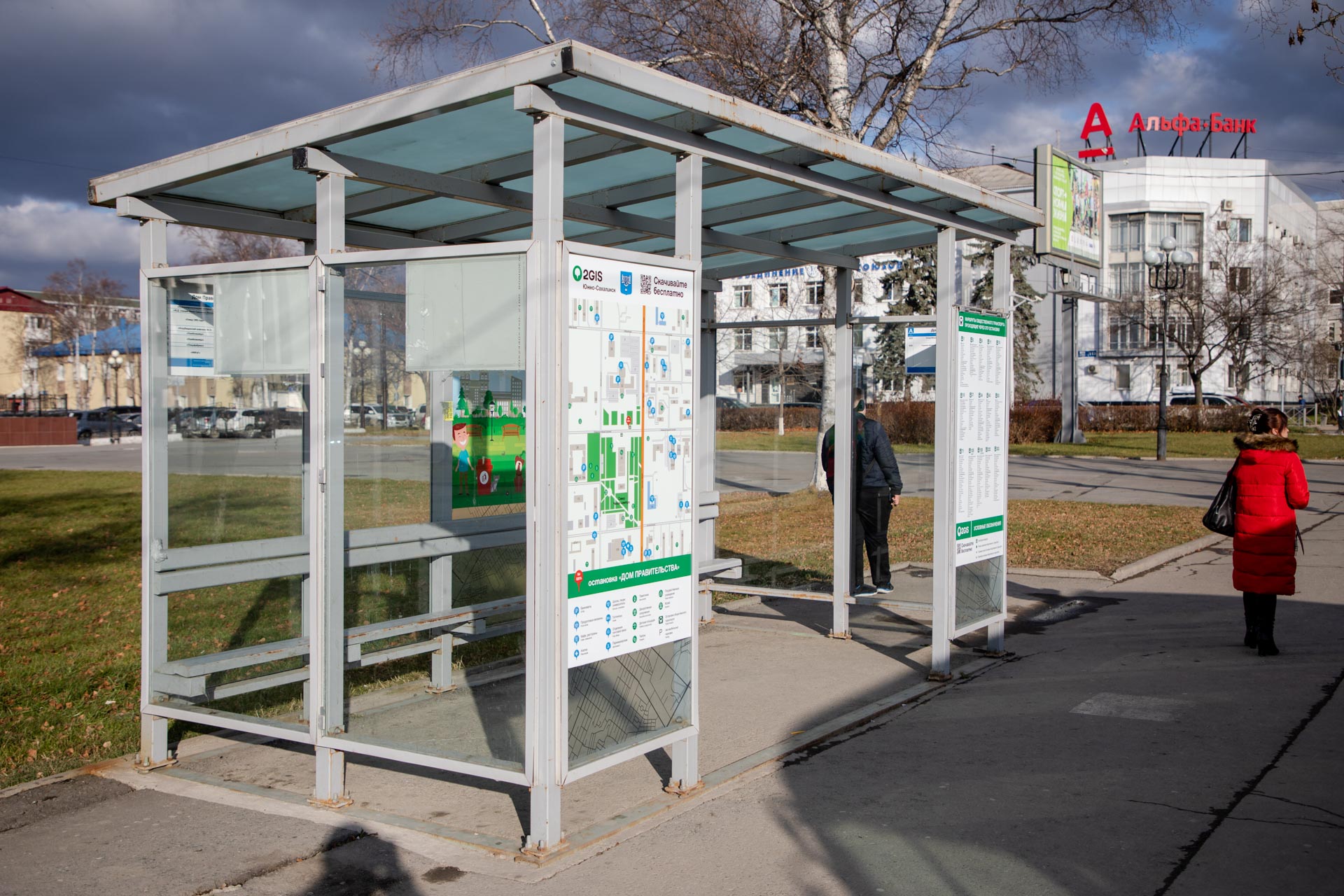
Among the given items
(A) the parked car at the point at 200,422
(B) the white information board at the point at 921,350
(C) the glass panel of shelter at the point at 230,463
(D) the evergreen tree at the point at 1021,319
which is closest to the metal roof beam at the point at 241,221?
(C) the glass panel of shelter at the point at 230,463

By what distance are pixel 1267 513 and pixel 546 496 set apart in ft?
18.0

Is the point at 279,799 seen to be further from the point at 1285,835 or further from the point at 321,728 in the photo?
the point at 1285,835

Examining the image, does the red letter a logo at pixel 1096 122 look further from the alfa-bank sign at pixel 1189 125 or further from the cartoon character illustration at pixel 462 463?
the cartoon character illustration at pixel 462 463

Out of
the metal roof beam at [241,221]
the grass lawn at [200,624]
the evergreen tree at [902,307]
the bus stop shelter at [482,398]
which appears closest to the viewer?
the bus stop shelter at [482,398]

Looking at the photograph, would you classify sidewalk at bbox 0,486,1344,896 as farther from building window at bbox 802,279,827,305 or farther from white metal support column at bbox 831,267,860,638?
building window at bbox 802,279,827,305

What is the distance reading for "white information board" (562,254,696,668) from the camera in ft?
15.1

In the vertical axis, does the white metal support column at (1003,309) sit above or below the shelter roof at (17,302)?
below

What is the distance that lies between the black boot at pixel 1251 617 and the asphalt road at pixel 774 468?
2225 mm

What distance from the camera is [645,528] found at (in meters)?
4.97

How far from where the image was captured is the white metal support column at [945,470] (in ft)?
23.9

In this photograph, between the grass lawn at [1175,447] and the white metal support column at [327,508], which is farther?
the grass lawn at [1175,447]

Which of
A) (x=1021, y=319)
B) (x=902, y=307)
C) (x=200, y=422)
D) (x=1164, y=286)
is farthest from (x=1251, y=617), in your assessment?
(x=1021, y=319)

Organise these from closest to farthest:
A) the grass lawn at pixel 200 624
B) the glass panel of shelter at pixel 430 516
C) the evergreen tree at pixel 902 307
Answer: the glass panel of shelter at pixel 430 516
the grass lawn at pixel 200 624
the evergreen tree at pixel 902 307

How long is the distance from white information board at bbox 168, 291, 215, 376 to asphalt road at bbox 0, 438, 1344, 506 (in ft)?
1.32
